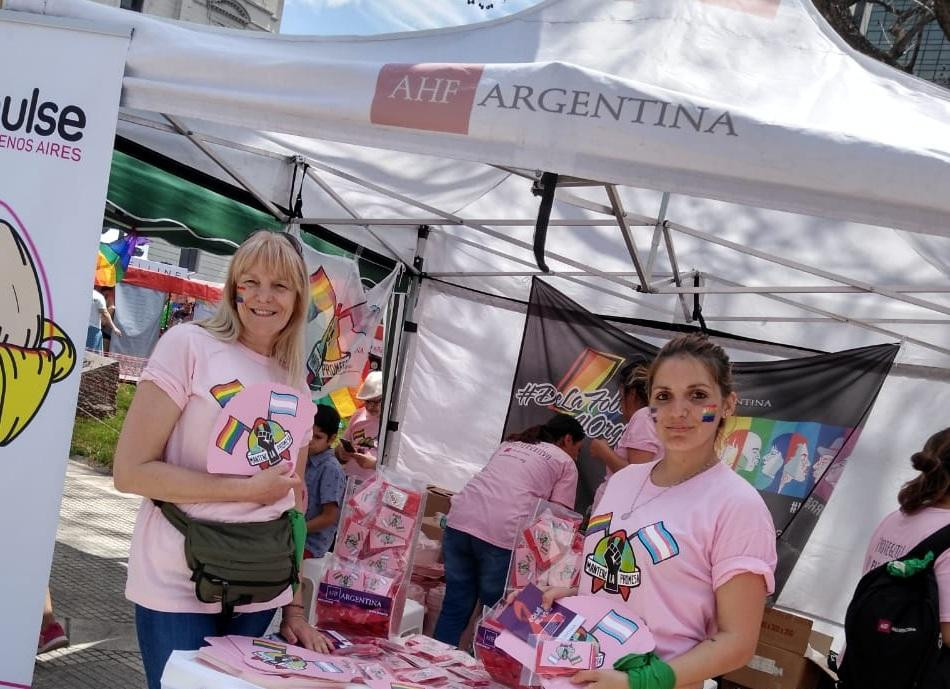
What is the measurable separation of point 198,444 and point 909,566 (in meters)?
2.09

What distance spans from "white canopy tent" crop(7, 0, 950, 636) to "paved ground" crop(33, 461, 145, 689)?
239cm

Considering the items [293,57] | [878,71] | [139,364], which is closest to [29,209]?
[293,57]

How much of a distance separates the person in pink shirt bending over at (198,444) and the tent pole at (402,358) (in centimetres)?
461

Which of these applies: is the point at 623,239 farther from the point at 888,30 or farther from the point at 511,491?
the point at 888,30

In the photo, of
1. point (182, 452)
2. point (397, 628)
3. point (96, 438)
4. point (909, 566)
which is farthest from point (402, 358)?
point (182, 452)

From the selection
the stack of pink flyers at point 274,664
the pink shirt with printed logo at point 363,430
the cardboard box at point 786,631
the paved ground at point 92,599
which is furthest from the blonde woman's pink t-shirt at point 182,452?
the pink shirt with printed logo at point 363,430

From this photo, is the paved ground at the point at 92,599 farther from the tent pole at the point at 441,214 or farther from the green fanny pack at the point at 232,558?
the tent pole at the point at 441,214

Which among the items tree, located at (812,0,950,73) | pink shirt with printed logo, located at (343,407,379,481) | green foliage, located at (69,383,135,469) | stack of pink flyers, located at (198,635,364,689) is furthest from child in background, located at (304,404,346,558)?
tree, located at (812,0,950,73)

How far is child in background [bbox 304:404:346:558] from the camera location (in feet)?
15.1

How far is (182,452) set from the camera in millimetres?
2084

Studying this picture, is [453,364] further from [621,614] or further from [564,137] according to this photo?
[621,614]

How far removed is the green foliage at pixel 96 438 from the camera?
8.78m

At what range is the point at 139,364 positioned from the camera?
1445cm

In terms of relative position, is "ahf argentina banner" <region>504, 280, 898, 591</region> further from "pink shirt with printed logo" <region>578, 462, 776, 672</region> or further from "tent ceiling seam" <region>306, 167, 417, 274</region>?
"pink shirt with printed logo" <region>578, 462, 776, 672</region>
